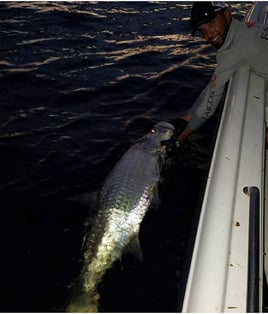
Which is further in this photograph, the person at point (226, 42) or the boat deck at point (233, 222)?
the person at point (226, 42)

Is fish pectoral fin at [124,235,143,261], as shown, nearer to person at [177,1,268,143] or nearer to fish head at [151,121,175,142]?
fish head at [151,121,175,142]

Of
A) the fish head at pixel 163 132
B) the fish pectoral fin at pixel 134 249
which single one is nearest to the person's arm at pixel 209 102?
the fish head at pixel 163 132

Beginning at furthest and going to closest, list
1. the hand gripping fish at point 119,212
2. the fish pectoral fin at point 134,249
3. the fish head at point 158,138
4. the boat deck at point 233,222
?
the fish head at point 158,138
the fish pectoral fin at point 134,249
the hand gripping fish at point 119,212
the boat deck at point 233,222

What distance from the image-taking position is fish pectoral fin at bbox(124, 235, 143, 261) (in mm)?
4004

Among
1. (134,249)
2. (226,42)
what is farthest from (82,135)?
(226,42)

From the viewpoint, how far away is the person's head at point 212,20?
4.05 metres

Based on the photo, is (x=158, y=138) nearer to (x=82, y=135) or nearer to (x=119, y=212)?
(x=119, y=212)

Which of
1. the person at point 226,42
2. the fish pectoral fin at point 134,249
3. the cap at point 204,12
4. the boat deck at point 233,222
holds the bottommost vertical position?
the fish pectoral fin at point 134,249

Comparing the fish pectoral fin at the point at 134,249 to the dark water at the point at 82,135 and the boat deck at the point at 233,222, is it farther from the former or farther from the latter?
the boat deck at the point at 233,222

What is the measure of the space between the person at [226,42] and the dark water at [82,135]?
1.18 meters

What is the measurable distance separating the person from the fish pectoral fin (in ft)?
6.33

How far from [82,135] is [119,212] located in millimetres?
2262

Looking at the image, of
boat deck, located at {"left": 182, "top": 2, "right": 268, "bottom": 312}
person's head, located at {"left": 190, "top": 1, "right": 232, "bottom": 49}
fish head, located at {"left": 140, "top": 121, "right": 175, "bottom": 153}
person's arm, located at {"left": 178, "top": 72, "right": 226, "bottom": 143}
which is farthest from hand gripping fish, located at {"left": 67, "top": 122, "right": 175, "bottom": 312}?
person's head, located at {"left": 190, "top": 1, "right": 232, "bottom": 49}

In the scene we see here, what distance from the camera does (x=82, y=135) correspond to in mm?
6039
